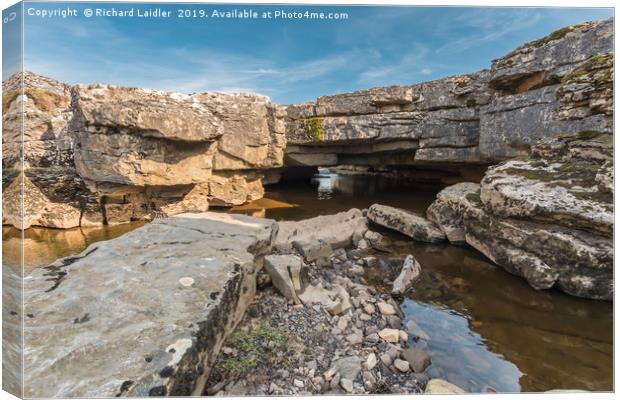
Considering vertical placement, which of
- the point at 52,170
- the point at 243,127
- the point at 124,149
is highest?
the point at 243,127

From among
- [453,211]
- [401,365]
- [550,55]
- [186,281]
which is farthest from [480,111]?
[186,281]

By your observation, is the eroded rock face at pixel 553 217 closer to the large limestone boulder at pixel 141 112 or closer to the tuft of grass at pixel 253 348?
the tuft of grass at pixel 253 348

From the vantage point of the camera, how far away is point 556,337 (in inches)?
143

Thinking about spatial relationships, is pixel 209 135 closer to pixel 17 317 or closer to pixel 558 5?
pixel 17 317

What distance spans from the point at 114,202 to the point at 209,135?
12.8 ft

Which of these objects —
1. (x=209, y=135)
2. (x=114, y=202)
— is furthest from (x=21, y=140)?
(x=114, y=202)

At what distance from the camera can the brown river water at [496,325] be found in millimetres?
3039

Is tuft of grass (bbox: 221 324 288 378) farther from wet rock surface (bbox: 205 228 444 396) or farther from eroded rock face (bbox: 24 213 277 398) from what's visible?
eroded rock face (bbox: 24 213 277 398)

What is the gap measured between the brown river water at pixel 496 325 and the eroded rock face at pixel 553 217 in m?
0.31

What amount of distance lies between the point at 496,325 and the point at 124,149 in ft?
32.3

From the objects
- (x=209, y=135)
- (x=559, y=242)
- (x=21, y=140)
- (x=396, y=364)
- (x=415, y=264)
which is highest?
(x=209, y=135)

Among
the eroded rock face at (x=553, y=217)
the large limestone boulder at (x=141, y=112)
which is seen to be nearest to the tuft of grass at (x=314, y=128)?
the large limestone boulder at (x=141, y=112)

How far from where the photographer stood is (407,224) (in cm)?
791

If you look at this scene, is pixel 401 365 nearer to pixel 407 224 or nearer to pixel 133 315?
pixel 133 315
